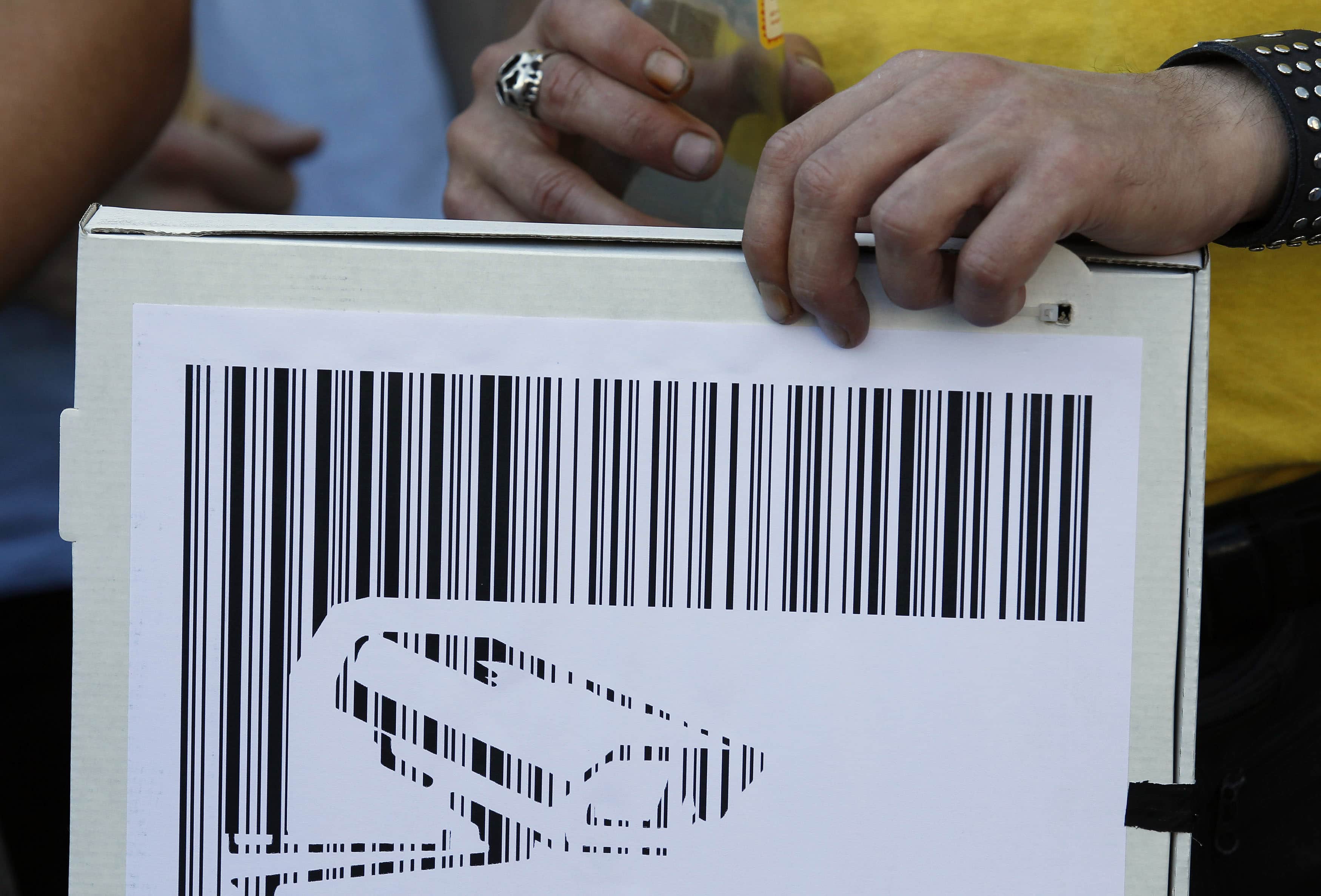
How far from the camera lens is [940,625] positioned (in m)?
0.34

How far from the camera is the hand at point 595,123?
49cm

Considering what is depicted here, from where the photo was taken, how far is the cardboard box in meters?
0.34

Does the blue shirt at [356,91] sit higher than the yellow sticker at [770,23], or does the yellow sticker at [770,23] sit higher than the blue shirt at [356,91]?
the blue shirt at [356,91]

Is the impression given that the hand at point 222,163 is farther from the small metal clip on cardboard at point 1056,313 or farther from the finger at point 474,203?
the small metal clip on cardboard at point 1056,313

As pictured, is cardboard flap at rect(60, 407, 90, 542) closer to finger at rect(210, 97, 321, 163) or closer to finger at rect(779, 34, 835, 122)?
finger at rect(779, 34, 835, 122)

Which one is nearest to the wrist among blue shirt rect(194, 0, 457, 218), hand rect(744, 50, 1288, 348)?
hand rect(744, 50, 1288, 348)

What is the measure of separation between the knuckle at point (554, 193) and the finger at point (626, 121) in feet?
0.09

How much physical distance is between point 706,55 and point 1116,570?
38 cm

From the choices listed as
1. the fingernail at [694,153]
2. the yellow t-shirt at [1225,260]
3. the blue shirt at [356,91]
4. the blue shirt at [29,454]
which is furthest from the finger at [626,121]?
the blue shirt at [29,454]

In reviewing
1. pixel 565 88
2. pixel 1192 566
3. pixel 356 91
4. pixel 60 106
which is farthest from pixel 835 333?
pixel 356 91

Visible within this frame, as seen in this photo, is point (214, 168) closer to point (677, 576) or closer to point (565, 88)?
point (565, 88)

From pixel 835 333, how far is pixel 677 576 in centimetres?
12

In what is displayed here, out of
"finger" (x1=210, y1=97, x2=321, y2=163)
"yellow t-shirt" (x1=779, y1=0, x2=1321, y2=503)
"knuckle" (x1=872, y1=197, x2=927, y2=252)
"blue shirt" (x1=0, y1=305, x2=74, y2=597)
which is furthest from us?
"finger" (x1=210, y1=97, x2=321, y2=163)

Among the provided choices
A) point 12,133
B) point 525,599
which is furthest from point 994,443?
point 12,133
